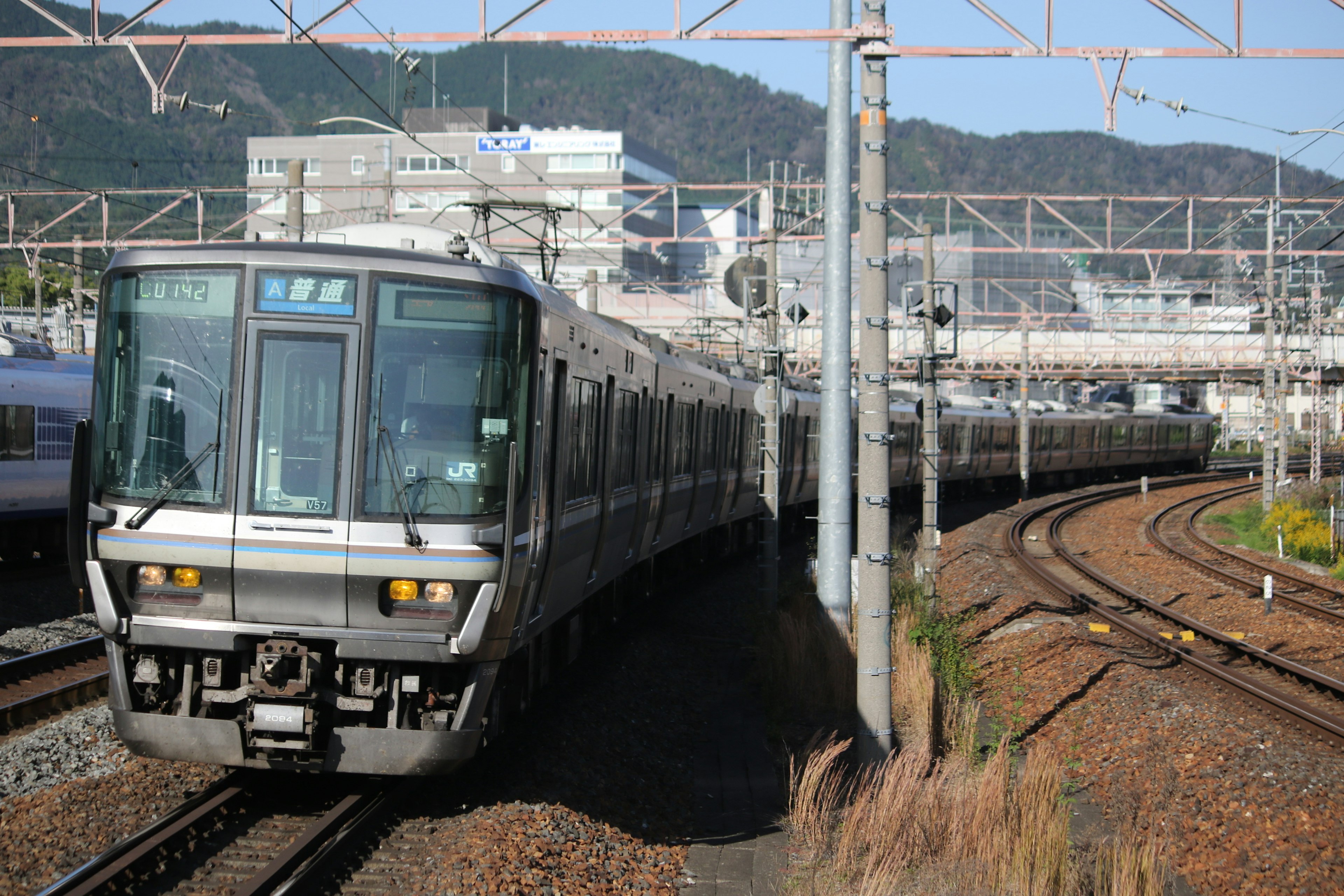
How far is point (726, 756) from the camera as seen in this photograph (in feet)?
30.9

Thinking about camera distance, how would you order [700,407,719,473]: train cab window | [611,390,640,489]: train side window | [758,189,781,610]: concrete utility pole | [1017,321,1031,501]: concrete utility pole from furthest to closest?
[1017,321,1031,501]: concrete utility pole, [700,407,719,473]: train cab window, [758,189,781,610]: concrete utility pole, [611,390,640,489]: train side window

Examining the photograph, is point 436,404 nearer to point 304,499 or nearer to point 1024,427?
point 304,499

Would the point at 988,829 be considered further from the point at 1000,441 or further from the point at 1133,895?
the point at 1000,441

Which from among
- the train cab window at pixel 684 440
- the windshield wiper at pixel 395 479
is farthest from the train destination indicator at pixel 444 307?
the train cab window at pixel 684 440

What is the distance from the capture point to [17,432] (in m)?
17.6

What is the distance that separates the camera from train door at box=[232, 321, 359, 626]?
661 centimetres

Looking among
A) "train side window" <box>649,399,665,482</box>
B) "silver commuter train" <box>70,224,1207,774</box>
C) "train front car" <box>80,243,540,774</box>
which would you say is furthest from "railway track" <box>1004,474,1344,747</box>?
"train front car" <box>80,243,540,774</box>

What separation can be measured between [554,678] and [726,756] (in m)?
2.04

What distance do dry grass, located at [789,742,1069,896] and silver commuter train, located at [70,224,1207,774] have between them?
203 centimetres

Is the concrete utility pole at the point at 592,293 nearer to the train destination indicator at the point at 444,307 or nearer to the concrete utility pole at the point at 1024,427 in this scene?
the concrete utility pole at the point at 1024,427

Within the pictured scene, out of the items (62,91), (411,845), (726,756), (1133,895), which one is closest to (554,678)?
(726,756)

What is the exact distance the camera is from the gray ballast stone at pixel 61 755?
7.28 m

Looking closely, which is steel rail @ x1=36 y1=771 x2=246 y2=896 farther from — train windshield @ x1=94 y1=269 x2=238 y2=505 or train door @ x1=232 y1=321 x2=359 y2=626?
train windshield @ x1=94 y1=269 x2=238 y2=505

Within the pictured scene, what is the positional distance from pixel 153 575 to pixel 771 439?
958 centimetres
